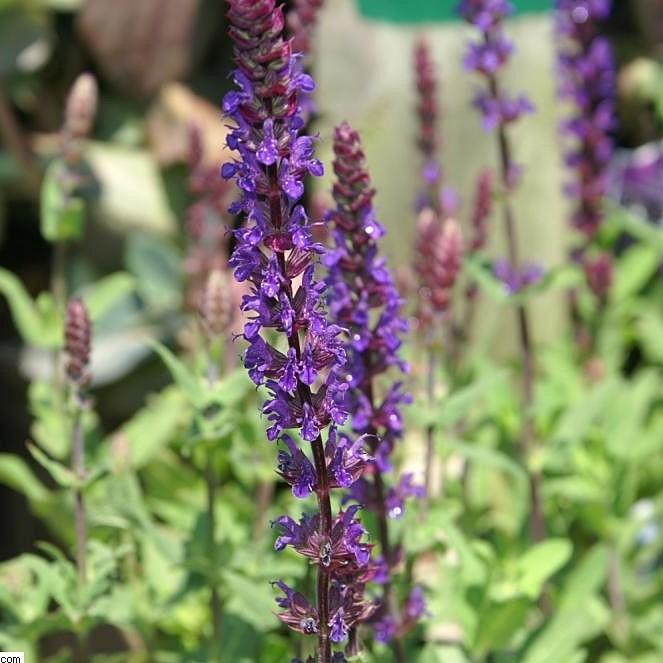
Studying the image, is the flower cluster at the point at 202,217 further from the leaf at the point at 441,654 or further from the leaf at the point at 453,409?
the leaf at the point at 441,654

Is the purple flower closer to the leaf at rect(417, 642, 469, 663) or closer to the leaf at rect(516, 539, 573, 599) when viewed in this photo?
the leaf at rect(516, 539, 573, 599)

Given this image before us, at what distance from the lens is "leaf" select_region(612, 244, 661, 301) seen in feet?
12.5

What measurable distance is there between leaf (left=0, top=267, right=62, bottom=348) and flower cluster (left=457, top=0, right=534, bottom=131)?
1.18m

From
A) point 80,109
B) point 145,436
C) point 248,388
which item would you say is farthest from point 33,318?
point 248,388

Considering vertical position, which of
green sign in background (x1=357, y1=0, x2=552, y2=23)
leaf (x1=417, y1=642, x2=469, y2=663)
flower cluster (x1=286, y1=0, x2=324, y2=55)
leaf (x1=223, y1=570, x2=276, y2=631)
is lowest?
leaf (x1=417, y1=642, x2=469, y2=663)

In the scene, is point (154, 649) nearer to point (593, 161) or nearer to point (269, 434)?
point (269, 434)

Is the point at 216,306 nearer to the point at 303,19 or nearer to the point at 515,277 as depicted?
the point at 303,19

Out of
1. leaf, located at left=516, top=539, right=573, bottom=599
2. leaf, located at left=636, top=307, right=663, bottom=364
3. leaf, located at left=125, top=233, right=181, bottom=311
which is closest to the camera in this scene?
leaf, located at left=516, top=539, right=573, bottom=599

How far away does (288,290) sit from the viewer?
1552 mm

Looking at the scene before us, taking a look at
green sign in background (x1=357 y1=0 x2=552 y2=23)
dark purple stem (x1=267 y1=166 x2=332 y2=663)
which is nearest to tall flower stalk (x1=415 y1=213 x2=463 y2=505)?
dark purple stem (x1=267 y1=166 x2=332 y2=663)

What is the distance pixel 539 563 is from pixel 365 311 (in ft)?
2.79

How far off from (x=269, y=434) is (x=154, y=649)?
4.72 feet

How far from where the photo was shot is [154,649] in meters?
2.81

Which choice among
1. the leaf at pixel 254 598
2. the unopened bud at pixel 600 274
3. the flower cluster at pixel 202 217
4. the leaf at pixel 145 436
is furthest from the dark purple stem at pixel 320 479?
the unopened bud at pixel 600 274
